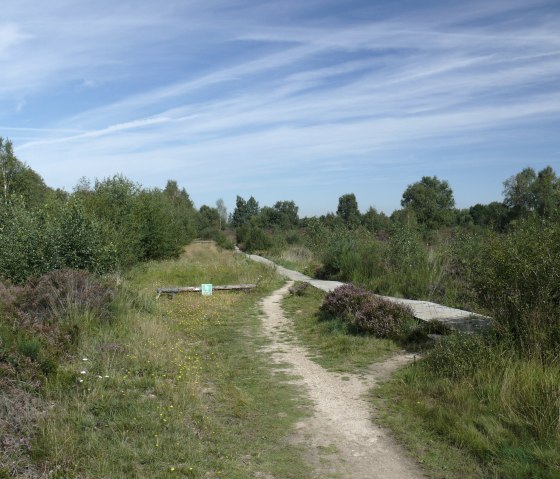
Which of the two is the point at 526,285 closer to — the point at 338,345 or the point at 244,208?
the point at 338,345

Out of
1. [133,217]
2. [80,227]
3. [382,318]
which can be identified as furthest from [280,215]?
[382,318]

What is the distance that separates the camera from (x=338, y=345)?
30.1 feet

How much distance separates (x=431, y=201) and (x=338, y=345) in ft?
168

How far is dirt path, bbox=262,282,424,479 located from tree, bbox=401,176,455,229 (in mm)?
40307

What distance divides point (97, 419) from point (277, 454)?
6.19ft

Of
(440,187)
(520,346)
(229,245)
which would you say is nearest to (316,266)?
Result: (520,346)

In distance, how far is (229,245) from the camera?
175 ft

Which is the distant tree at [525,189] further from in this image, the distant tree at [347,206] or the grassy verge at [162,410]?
the grassy verge at [162,410]

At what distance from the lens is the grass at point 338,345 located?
322 inches

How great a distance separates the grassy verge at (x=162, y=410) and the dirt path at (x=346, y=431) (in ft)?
0.84

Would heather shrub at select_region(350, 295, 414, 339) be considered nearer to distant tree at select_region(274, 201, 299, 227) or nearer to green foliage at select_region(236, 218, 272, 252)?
green foliage at select_region(236, 218, 272, 252)

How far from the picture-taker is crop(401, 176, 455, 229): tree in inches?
1948

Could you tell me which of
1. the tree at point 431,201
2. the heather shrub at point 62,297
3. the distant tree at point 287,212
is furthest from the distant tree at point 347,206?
the heather shrub at point 62,297

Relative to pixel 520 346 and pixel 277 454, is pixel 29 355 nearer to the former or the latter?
pixel 277 454
